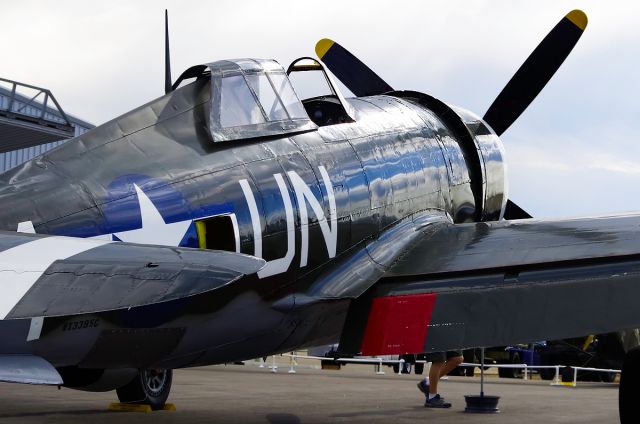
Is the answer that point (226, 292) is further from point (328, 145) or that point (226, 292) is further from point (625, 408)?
point (625, 408)

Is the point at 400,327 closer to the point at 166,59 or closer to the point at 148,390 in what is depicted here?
the point at 166,59

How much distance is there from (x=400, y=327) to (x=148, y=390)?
522 centimetres

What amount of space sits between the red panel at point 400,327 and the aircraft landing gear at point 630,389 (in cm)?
192

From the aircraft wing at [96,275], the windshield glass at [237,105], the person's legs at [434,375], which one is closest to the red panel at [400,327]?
the windshield glass at [237,105]

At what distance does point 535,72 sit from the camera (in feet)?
39.4

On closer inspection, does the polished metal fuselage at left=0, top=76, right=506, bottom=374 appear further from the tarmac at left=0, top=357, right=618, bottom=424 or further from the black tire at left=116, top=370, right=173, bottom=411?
the black tire at left=116, top=370, right=173, bottom=411

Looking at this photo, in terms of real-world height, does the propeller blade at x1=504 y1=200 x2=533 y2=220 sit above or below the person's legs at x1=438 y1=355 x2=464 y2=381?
above

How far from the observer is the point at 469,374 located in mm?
25938

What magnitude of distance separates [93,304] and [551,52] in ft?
29.3

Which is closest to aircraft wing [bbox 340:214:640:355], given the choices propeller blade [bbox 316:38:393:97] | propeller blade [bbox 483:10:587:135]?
propeller blade [bbox 483:10:587:135]

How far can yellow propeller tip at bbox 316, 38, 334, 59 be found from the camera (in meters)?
13.5

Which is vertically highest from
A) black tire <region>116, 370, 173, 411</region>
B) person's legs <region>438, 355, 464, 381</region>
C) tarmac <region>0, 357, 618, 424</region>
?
person's legs <region>438, 355, 464, 381</region>

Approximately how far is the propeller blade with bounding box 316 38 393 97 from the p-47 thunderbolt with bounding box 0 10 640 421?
4067 millimetres

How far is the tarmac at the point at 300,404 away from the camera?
10781 mm
